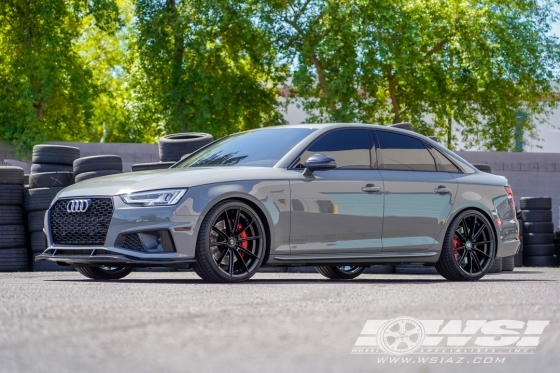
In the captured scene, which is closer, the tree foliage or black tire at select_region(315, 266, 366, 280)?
black tire at select_region(315, 266, 366, 280)

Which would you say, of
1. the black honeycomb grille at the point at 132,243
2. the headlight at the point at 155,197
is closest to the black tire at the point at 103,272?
the black honeycomb grille at the point at 132,243

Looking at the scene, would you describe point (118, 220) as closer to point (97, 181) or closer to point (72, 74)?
point (97, 181)

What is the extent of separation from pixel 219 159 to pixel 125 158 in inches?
650

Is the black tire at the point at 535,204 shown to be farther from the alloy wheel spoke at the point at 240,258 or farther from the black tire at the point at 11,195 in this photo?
the alloy wheel spoke at the point at 240,258

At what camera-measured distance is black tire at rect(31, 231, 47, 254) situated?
575 inches

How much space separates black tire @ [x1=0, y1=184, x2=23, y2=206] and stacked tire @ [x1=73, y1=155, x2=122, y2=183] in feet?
2.67

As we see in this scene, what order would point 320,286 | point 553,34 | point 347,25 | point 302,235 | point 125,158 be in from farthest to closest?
point 553,34 → point 347,25 → point 125,158 → point 302,235 → point 320,286

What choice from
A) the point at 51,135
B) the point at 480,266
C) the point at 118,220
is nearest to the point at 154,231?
the point at 118,220

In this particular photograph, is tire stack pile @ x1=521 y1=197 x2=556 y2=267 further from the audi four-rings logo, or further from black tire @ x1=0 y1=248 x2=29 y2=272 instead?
the audi four-rings logo

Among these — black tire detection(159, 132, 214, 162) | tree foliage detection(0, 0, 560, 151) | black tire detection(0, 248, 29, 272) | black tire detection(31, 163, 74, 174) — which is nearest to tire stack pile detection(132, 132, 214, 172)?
black tire detection(159, 132, 214, 162)

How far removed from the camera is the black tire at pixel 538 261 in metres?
18.4

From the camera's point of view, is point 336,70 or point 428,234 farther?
point 336,70

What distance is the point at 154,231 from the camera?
925 cm

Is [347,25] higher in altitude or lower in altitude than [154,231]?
higher
